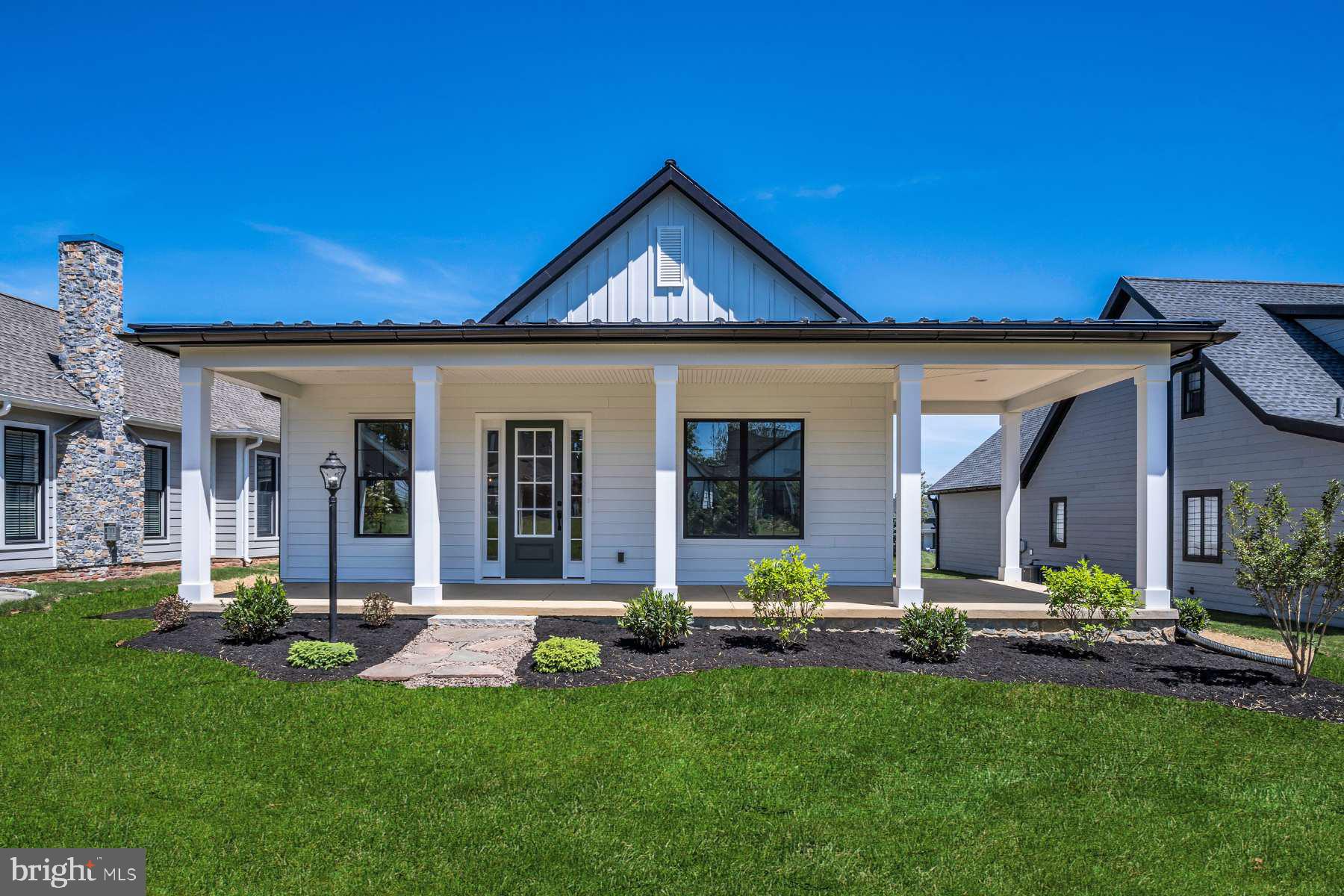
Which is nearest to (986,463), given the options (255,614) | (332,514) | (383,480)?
(383,480)

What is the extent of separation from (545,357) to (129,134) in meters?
8.89

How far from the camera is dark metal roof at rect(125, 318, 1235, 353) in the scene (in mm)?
7852

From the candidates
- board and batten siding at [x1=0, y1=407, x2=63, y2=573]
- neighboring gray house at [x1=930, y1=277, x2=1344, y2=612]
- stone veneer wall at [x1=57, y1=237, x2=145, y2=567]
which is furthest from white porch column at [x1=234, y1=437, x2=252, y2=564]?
neighboring gray house at [x1=930, y1=277, x2=1344, y2=612]

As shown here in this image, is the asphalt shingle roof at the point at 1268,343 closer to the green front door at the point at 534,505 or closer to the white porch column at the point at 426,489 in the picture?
the green front door at the point at 534,505

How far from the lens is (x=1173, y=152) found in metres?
12.5

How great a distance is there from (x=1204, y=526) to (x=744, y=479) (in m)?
9.03

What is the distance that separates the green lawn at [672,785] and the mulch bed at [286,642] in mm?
372

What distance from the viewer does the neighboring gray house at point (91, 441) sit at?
1255 cm

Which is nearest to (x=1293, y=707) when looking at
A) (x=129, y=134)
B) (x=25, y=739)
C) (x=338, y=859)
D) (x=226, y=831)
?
(x=338, y=859)

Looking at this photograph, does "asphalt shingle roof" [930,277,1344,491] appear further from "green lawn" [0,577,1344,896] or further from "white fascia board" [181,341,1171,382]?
"green lawn" [0,577,1344,896]

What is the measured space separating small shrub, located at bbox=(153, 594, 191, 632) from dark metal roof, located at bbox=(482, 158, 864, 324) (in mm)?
6026

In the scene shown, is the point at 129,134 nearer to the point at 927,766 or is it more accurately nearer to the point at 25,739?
the point at 25,739

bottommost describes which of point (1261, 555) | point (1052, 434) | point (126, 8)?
point (1261, 555)

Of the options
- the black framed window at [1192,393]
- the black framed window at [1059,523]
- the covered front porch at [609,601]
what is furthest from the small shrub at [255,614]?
the black framed window at [1059,523]
